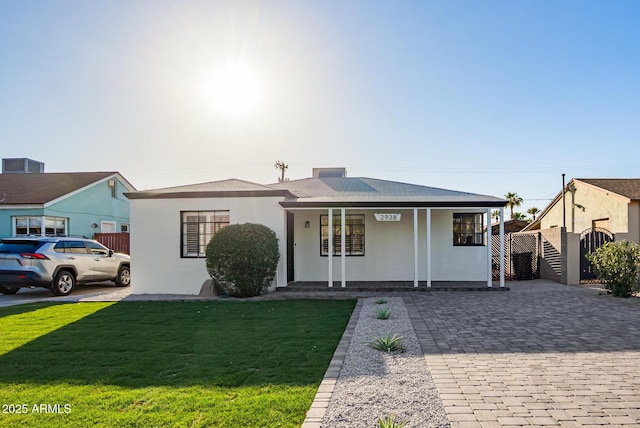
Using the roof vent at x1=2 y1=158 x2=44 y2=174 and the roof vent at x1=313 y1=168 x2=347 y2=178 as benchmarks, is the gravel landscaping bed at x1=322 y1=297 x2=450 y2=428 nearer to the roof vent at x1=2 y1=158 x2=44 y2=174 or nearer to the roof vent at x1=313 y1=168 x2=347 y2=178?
the roof vent at x1=313 y1=168 x2=347 y2=178

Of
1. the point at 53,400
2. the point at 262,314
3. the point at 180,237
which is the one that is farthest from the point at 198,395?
the point at 180,237

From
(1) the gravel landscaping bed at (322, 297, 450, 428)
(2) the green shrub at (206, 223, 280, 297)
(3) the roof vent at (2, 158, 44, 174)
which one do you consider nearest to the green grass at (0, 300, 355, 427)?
(1) the gravel landscaping bed at (322, 297, 450, 428)

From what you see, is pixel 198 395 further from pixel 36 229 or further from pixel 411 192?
pixel 36 229

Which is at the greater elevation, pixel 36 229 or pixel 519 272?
pixel 36 229

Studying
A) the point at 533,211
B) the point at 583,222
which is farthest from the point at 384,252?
the point at 533,211

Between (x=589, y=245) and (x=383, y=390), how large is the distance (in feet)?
44.5

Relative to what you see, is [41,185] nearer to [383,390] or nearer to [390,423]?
[383,390]

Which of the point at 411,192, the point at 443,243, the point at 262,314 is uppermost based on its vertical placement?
the point at 411,192

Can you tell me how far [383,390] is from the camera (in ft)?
13.3

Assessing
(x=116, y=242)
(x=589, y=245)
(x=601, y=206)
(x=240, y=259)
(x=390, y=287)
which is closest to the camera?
(x=240, y=259)

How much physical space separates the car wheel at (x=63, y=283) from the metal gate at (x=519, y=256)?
1392 centimetres

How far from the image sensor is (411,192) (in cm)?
1429

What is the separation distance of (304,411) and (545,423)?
1934mm

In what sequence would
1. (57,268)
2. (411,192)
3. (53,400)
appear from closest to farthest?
(53,400)
(57,268)
(411,192)
